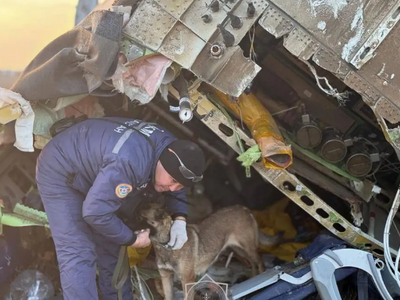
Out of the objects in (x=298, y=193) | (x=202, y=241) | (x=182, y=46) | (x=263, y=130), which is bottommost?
(x=202, y=241)

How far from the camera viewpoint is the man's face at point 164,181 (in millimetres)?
3123

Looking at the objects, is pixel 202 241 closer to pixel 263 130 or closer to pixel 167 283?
pixel 167 283

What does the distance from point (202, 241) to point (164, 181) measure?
113cm

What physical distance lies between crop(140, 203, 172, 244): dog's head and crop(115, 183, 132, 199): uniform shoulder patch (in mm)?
676

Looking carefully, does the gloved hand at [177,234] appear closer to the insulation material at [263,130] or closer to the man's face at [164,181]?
the man's face at [164,181]

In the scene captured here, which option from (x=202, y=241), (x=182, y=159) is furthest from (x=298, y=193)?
(x=182, y=159)

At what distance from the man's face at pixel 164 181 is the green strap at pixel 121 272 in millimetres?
676

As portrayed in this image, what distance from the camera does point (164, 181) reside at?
3.17 meters

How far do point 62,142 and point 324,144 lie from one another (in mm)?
2048

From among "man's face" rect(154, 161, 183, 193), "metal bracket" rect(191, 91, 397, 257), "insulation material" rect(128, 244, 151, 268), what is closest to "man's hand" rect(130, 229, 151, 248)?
"man's face" rect(154, 161, 183, 193)

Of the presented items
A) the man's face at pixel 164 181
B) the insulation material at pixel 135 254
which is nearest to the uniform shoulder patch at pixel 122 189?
the man's face at pixel 164 181

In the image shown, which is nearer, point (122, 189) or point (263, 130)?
point (122, 189)

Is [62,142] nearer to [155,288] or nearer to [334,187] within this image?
[155,288]

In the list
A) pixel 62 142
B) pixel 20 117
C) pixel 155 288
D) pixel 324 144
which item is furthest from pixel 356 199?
pixel 20 117
